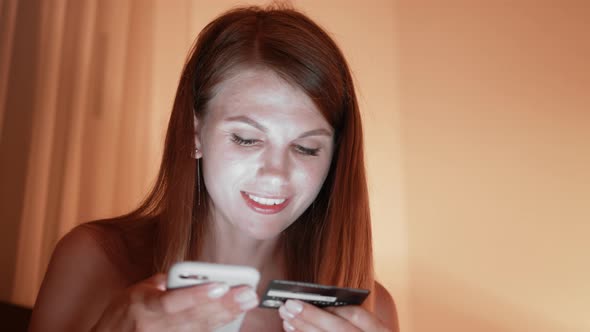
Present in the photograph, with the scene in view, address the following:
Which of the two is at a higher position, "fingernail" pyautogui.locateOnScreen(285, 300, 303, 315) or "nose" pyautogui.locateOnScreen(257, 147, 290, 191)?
"nose" pyautogui.locateOnScreen(257, 147, 290, 191)

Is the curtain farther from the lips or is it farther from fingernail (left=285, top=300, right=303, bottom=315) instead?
fingernail (left=285, top=300, right=303, bottom=315)

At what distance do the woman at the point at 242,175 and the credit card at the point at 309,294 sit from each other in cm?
21

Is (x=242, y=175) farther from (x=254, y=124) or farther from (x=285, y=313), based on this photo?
(x=285, y=313)

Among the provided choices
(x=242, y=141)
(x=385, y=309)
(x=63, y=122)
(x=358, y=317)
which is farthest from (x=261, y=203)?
(x=63, y=122)

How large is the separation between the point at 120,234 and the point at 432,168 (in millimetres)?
1190

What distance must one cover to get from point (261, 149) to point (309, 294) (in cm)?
35

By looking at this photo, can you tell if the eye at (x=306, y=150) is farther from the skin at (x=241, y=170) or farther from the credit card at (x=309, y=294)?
the credit card at (x=309, y=294)

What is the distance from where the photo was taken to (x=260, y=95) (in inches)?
42.4

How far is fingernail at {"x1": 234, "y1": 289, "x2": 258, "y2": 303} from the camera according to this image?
70 cm

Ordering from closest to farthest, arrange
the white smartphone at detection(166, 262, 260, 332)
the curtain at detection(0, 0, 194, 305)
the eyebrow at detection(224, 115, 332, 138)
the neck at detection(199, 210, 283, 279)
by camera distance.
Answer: the white smartphone at detection(166, 262, 260, 332) → the eyebrow at detection(224, 115, 332, 138) → the neck at detection(199, 210, 283, 279) → the curtain at detection(0, 0, 194, 305)

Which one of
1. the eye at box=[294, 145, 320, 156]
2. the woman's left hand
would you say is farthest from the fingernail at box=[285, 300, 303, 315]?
the eye at box=[294, 145, 320, 156]

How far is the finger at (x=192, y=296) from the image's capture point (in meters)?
0.69

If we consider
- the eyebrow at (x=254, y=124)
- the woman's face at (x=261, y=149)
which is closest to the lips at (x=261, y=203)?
the woman's face at (x=261, y=149)

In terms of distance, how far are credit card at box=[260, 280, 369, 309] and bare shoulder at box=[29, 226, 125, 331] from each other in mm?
446
